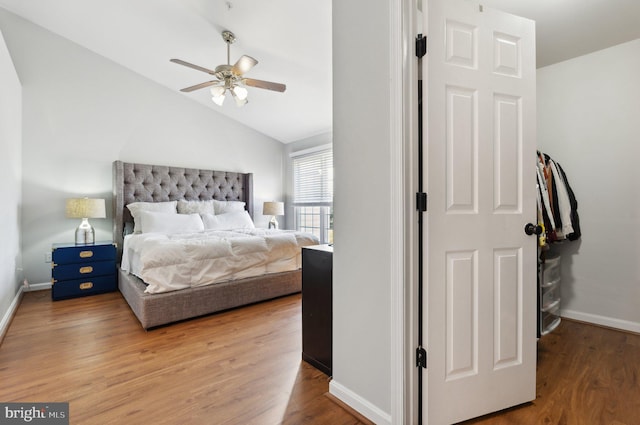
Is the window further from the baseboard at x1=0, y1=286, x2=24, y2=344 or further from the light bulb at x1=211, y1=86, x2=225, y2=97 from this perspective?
the baseboard at x1=0, y1=286, x2=24, y2=344

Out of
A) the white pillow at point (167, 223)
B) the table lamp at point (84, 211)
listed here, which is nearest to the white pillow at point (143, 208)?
the white pillow at point (167, 223)

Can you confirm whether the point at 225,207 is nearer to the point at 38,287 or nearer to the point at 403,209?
the point at 38,287

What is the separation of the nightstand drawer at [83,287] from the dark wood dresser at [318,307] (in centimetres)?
288

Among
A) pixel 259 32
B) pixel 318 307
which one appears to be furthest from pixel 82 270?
pixel 259 32

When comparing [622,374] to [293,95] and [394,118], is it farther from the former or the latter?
[293,95]

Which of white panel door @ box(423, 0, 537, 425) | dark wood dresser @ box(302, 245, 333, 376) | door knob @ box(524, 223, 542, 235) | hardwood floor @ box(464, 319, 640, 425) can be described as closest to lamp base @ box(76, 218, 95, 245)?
dark wood dresser @ box(302, 245, 333, 376)

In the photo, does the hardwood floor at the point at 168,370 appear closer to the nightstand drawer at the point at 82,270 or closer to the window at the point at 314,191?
the nightstand drawer at the point at 82,270

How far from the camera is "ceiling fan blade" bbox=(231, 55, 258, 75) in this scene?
2717 millimetres

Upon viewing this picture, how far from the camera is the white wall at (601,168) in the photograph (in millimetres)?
2469

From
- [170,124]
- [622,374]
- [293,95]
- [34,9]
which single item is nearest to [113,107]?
[170,124]

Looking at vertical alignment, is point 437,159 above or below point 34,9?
below

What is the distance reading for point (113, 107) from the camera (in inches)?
162

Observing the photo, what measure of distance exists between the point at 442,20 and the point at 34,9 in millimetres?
4451

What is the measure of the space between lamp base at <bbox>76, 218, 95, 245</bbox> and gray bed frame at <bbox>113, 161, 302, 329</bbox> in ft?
0.83
